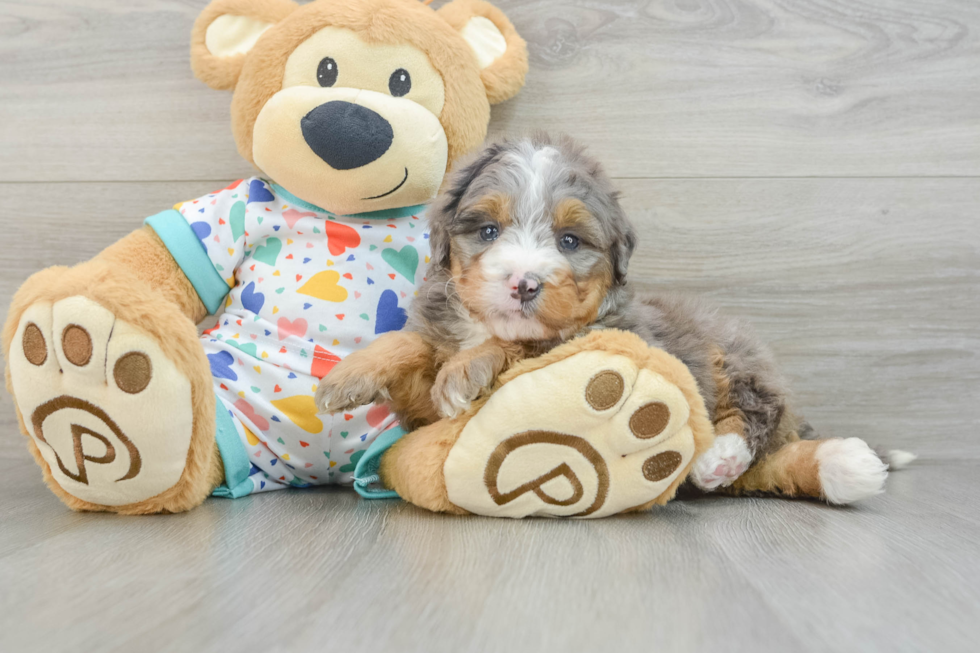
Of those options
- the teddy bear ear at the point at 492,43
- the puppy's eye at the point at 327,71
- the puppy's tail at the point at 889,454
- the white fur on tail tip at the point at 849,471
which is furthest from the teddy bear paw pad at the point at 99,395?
the puppy's tail at the point at 889,454

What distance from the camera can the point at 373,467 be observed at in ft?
5.16

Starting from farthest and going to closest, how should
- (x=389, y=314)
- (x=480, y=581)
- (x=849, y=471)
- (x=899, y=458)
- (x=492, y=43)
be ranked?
(x=899, y=458) → (x=492, y=43) → (x=389, y=314) → (x=849, y=471) → (x=480, y=581)

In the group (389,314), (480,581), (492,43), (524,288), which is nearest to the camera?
(480,581)

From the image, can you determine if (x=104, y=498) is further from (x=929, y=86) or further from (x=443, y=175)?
(x=929, y=86)

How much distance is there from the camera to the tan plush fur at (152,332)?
4.17ft

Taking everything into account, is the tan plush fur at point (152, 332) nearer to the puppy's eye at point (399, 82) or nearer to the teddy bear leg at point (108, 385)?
the teddy bear leg at point (108, 385)

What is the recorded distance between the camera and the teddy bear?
1.26 metres

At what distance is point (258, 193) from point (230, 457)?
644 mm

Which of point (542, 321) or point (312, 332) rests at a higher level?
point (542, 321)

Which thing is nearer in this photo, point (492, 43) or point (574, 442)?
point (574, 442)

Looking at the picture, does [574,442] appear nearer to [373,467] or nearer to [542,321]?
[542,321]

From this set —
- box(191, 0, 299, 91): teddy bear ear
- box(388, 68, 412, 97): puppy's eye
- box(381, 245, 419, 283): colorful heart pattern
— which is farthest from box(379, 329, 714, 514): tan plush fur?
box(191, 0, 299, 91): teddy bear ear

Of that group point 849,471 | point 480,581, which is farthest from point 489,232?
point 849,471

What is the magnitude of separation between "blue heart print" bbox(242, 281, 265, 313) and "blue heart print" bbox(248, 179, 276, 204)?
→ 0.70 feet
